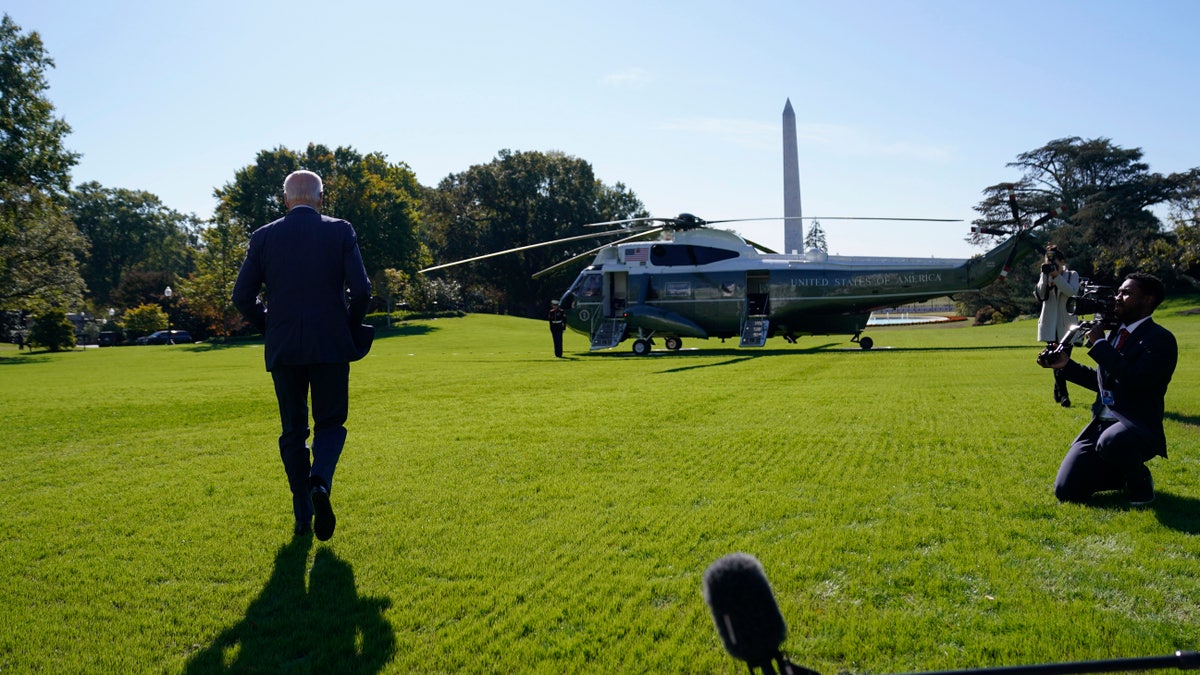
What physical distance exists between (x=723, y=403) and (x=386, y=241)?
45.6 meters

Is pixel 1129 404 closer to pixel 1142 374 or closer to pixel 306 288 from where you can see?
pixel 1142 374

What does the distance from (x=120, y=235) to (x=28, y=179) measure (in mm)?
73830

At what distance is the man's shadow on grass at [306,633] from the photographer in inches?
114

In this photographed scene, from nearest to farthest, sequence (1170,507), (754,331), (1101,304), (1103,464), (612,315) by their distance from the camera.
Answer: (1170,507) < (1103,464) < (1101,304) < (754,331) < (612,315)

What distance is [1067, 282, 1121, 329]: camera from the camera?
5.26 metres

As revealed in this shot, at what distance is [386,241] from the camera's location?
170ft

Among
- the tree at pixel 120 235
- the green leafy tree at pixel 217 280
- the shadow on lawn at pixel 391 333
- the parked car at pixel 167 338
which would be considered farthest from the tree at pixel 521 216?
the tree at pixel 120 235

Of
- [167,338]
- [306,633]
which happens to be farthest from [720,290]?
[167,338]

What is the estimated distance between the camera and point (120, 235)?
9981 centimetres

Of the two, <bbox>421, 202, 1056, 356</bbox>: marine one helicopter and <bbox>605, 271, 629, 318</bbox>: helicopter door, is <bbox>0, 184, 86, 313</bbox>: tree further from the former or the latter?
<bbox>605, 271, 629, 318</bbox>: helicopter door

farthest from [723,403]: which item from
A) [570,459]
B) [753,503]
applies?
[753,503]

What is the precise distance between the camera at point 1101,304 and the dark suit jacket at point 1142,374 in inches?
8.9

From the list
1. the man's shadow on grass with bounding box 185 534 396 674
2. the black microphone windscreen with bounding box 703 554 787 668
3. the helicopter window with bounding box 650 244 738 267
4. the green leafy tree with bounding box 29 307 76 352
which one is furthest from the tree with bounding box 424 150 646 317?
the black microphone windscreen with bounding box 703 554 787 668

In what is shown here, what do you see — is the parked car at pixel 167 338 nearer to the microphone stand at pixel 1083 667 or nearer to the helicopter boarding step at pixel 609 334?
the helicopter boarding step at pixel 609 334
